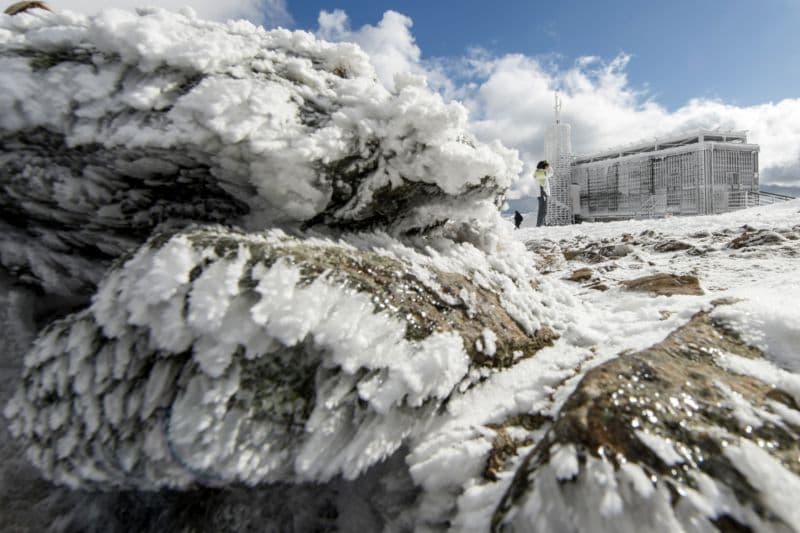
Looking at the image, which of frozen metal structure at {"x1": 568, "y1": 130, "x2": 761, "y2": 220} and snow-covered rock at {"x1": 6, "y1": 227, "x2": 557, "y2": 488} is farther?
frozen metal structure at {"x1": 568, "y1": 130, "x2": 761, "y2": 220}

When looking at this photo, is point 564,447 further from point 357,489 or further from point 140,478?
point 140,478

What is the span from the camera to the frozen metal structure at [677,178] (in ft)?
72.2

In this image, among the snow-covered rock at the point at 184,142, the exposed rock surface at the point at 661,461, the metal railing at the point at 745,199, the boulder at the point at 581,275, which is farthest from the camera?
the metal railing at the point at 745,199

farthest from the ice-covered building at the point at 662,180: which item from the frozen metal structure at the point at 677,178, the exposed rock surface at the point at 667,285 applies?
the exposed rock surface at the point at 667,285

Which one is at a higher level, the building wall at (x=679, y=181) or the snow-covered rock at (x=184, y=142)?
the building wall at (x=679, y=181)

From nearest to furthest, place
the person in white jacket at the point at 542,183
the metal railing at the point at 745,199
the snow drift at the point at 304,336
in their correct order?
the snow drift at the point at 304,336, the person in white jacket at the point at 542,183, the metal railing at the point at 745,199

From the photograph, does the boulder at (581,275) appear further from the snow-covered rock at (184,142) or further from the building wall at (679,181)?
the building wall at (679,181)

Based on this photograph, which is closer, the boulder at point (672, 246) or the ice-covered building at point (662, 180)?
the boulder at point (672, 246)

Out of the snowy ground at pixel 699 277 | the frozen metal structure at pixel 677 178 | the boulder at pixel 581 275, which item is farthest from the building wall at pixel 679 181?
the boulder at pixel 581 275

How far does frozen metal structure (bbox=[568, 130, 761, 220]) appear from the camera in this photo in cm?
2200

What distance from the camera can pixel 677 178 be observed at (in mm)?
23297

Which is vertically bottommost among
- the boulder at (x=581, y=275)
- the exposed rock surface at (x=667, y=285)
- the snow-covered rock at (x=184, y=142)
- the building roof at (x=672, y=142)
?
the boulder at (x=581, y=275)

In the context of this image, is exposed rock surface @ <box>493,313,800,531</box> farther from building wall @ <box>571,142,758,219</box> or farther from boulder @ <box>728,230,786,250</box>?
building wall @ <box>571,142,758,219</box>

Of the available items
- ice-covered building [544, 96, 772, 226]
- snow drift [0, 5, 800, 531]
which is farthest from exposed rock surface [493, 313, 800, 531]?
ice-covered building [544, 96, 772, 226]
